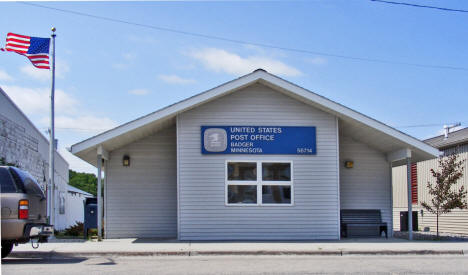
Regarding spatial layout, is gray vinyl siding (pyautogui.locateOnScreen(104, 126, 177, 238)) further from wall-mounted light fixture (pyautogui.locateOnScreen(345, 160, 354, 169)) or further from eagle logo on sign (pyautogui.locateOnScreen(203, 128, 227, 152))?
wall-mounted light fixture (pyautogui.locateOnScreen(345, 160, 354, 169))

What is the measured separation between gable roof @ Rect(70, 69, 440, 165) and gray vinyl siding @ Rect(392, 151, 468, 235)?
6.14 m

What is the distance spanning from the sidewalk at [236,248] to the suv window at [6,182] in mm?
2110

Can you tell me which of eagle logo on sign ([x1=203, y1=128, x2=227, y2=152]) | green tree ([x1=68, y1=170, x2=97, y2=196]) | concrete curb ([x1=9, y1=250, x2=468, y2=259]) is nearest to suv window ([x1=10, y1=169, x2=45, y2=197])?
concrete curb ([x1=9, y1=250, x2=468, y2=259])

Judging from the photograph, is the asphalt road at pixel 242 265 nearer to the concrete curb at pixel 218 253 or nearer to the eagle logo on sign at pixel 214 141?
the concrete curb at pixel 218 253

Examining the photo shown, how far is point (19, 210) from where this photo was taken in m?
10.5

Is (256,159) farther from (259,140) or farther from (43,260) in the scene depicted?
(43,260)

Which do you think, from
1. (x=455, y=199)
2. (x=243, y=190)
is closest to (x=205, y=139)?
(x=243, y=190)

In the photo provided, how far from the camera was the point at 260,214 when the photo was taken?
1575cm

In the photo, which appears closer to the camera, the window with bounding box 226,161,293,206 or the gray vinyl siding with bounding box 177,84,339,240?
the gray vinyl siding with bounding box 177,84,339,240

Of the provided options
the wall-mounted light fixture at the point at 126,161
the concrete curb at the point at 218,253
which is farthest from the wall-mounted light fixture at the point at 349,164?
the wall-mounted light fixture at the point at 126,161

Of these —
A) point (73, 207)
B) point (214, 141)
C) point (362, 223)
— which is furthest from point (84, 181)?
point (214, 141)

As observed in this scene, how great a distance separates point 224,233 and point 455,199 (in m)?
7.27

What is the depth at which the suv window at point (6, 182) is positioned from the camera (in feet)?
34.9

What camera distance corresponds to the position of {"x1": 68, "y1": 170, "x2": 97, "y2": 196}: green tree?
9512 centimetres
